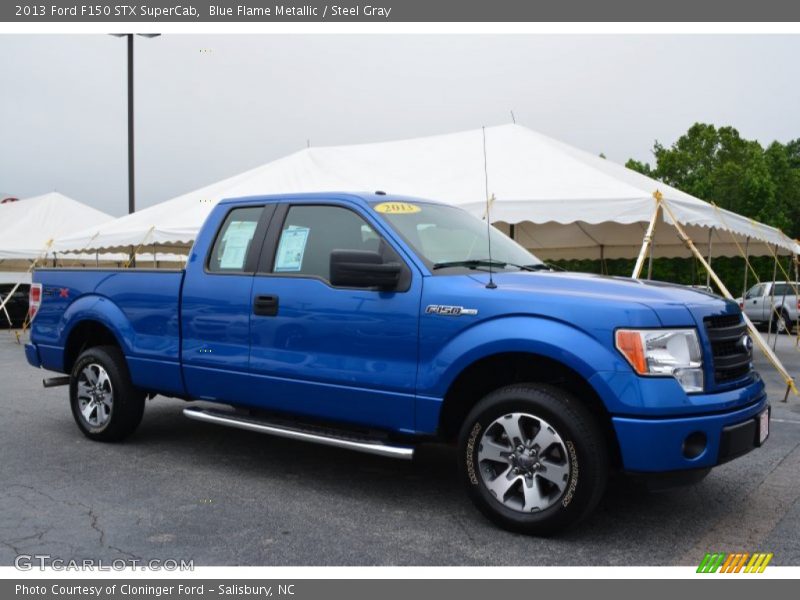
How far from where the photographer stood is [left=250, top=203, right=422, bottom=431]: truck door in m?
4.35

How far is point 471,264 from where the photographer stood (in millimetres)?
4664

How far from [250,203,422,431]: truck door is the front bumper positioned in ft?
3.98

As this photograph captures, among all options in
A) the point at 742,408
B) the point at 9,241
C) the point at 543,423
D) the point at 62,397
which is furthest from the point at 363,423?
the point at 9,241

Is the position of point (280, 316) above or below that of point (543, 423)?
above

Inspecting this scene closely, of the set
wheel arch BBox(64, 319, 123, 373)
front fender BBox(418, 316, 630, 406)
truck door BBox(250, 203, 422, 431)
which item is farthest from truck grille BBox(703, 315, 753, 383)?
wheel arch BBox(64, 319, 123, 373)

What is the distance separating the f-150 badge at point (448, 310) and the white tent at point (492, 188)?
6.51 m

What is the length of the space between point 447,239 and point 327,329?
0.99 meters

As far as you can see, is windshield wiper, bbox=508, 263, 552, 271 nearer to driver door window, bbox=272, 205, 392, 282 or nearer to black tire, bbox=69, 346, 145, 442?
driver door window, bbox=272, 205, 392, 282

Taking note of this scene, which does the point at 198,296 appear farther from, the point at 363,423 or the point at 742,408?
the point at 742,408

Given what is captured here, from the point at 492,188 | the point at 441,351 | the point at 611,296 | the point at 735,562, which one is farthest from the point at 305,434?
the point at 492,188

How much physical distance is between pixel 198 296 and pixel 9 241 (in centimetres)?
1884

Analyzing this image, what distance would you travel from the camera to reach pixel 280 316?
4832 mm

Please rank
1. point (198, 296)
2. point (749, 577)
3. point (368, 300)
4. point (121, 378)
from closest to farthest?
point (749, 577), point (368, 300), point (198, 296), point (121, 378)

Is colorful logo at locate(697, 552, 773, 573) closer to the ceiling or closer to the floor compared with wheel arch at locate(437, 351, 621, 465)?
closer to the floor
